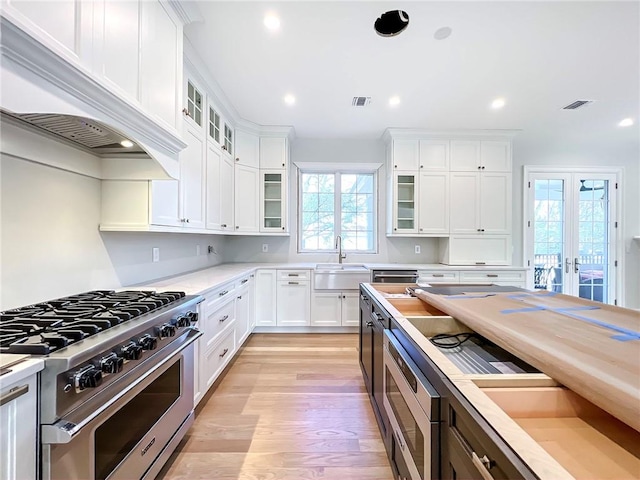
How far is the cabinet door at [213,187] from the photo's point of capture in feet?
9.04

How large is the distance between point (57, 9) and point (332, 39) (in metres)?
1.66

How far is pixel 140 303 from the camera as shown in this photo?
1401 millimetres

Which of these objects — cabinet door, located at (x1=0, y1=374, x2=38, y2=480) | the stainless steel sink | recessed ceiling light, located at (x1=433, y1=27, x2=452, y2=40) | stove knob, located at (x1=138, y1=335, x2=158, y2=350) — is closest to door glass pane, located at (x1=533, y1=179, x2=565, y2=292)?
the stainless steel sink

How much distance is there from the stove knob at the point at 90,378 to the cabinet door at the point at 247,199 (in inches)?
107

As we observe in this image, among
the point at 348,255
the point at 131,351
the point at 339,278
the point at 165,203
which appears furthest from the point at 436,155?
the point at 131,351

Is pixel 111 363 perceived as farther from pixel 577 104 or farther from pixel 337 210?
pixel 577 104

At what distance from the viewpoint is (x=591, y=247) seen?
4316 millimetres

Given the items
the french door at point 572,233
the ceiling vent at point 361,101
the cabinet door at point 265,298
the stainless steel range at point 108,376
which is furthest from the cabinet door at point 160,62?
the french door at point 572,233

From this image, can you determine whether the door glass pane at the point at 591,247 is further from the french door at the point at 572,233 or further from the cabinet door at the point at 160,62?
the cabinet door at the point at 160,62

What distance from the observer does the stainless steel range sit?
0.85 m

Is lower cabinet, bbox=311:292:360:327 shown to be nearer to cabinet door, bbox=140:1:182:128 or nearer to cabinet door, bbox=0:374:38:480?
cabinet door, bbox=140:1:182:128

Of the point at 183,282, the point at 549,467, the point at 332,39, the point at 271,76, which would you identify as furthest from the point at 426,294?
the point at 271,76

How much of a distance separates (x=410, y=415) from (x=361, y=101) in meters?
2.95

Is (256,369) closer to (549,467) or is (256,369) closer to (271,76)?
(549,467)
